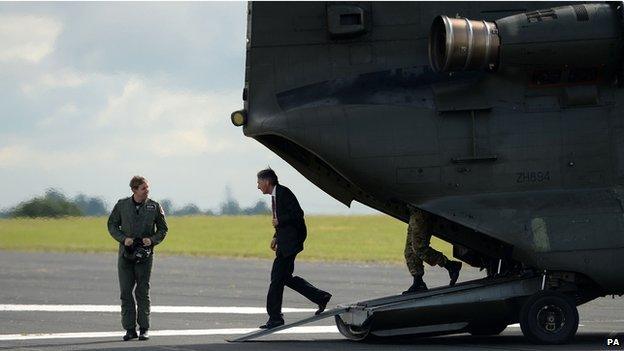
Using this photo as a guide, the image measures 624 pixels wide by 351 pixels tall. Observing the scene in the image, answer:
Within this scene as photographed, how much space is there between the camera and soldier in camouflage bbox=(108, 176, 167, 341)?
596 inches

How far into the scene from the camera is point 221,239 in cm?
4669

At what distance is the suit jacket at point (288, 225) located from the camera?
14930 mm

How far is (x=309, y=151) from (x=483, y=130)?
6.71 ft

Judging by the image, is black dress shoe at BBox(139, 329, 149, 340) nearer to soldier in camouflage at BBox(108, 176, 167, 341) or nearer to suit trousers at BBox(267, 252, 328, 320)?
soldier in camouflage at BBox(108, 176, 167, 341)

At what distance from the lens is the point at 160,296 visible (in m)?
22.5

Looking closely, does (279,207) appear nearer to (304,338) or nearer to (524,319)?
(304,338)

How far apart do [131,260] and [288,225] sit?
6.51ft

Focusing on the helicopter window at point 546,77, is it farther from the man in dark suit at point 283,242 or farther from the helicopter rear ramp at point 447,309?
the man in dark suit at point 283,242

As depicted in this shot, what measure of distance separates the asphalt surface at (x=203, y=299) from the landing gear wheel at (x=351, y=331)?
0.31 ft

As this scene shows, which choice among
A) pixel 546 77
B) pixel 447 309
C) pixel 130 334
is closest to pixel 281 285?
pixel 130 334

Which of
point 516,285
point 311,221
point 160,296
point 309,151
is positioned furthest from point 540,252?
point 311,221

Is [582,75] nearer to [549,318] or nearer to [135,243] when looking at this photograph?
[549,318]

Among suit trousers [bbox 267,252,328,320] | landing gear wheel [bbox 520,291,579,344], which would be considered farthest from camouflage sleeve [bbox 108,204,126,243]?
landing gear wheel [bbox 520,291,579,344]

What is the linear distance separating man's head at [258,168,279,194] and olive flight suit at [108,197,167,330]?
136 cm
